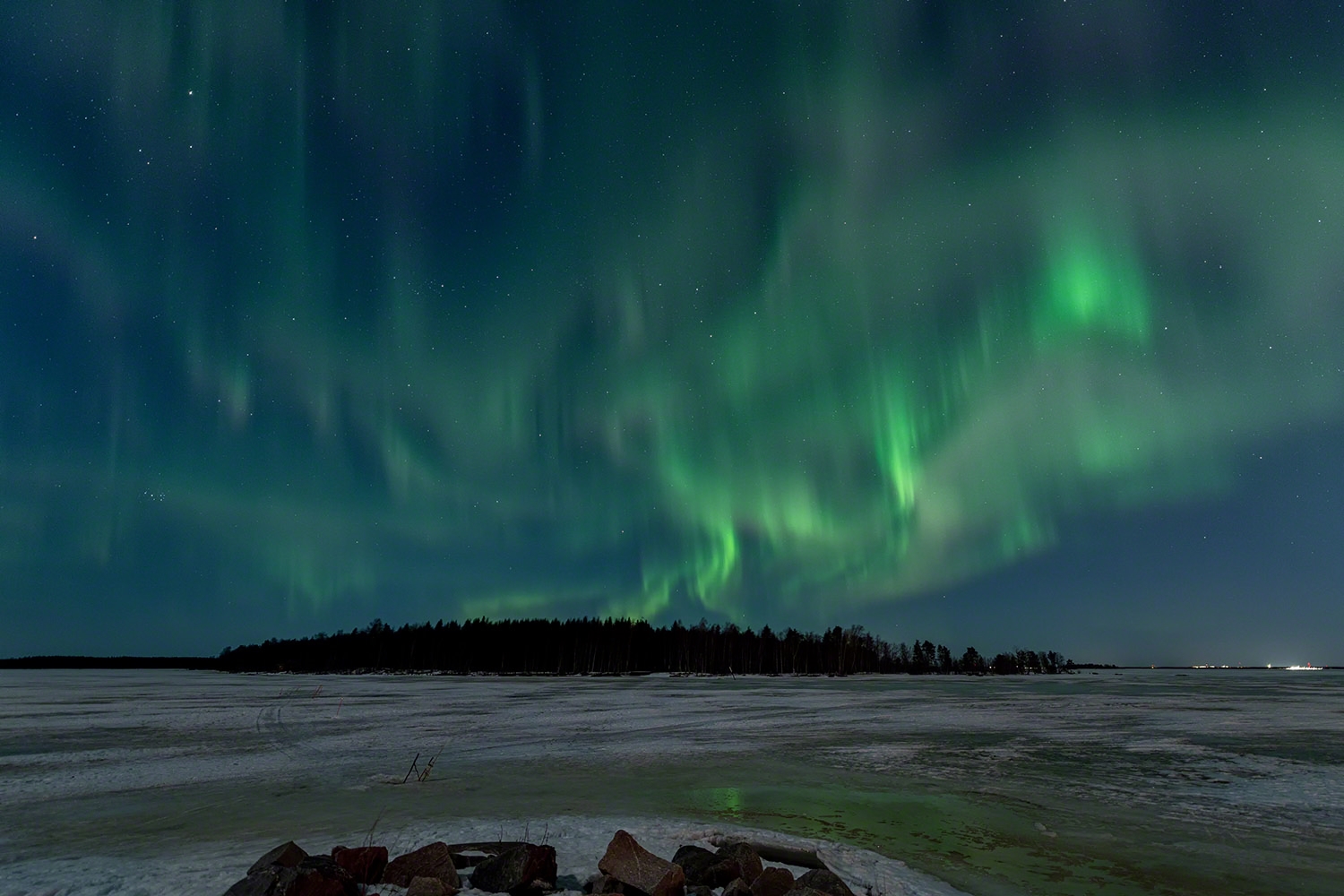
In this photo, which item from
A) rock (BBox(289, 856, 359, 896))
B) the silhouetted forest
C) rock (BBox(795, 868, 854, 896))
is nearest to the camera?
rock (BBox(289, 856, 359, 896))

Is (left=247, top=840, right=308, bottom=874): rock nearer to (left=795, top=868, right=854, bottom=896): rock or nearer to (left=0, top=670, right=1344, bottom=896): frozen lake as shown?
(left=0, top=670, right=1344, bottom=896): frozen lake

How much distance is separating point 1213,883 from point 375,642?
591 ft

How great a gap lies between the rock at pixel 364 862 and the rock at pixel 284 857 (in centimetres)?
43

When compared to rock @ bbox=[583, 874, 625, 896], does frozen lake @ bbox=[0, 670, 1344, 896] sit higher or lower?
lower

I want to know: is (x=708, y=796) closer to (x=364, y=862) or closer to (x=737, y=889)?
(x=737, y=889)

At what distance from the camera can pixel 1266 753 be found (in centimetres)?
2267

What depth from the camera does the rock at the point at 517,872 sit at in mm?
9125

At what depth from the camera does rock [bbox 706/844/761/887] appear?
930cm

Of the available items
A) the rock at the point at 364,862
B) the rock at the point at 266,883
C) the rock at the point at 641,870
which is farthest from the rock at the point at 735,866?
the rock at the point at 266,883

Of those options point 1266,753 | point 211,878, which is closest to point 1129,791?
point 1266,753

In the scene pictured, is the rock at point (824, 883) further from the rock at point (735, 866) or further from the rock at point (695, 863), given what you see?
the rock at point (695, 863)

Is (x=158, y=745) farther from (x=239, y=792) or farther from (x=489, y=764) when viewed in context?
(x=489, y=764)

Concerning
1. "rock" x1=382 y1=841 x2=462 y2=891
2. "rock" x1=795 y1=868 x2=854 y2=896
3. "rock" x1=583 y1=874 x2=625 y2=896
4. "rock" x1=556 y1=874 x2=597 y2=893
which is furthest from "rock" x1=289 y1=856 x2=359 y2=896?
"rock" x1=795 y1=868 x2=854 y2=896

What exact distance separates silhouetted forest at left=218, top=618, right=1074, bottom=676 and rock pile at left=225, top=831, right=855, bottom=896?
143923mm
